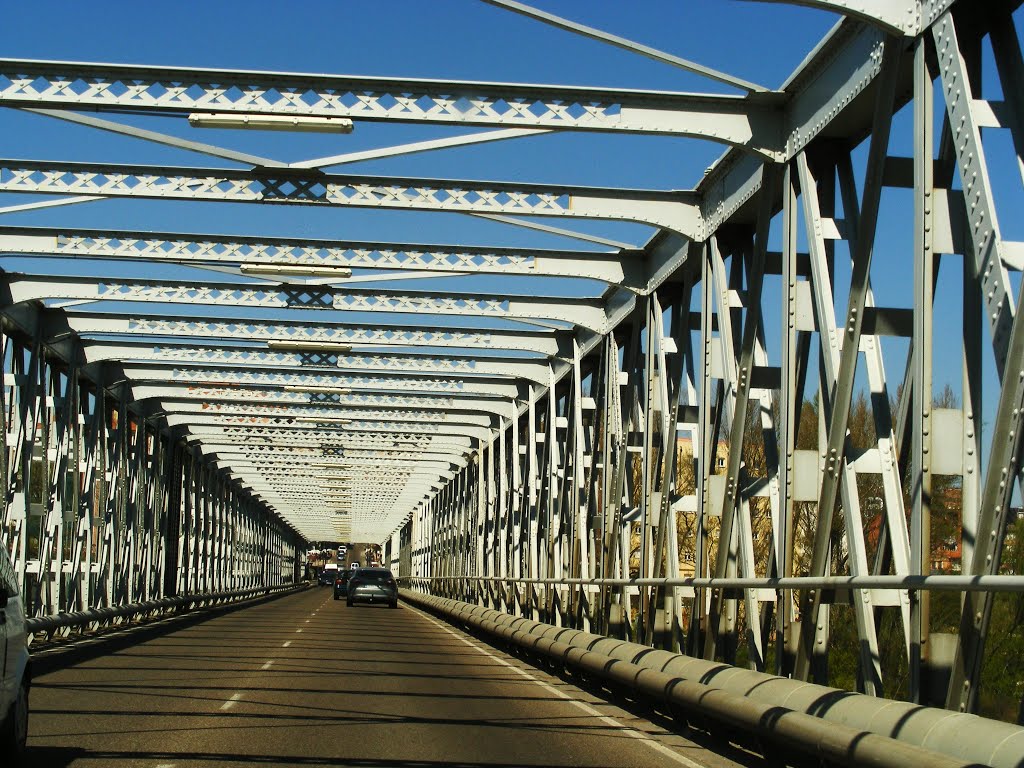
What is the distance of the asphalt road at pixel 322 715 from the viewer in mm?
10133

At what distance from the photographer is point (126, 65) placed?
45.5 feet

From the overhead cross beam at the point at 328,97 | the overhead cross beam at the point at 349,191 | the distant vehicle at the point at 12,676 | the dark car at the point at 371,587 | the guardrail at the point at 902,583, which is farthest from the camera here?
the dark car at the point at 371,587

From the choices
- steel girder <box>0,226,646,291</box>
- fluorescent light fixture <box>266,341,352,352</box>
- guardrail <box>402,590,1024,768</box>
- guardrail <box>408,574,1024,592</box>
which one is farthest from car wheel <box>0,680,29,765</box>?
fluorescent light fixture <box>266,341,352,352</box>

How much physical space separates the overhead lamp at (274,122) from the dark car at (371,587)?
4273 centimetres

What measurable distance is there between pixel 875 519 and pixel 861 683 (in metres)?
18.7

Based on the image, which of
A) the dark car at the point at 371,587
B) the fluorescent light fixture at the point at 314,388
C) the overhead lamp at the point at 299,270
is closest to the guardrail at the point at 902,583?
the overhead lamp at the point at 299,270

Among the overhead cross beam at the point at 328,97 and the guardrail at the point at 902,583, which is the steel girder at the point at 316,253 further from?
the guardrail at the point at 902,583

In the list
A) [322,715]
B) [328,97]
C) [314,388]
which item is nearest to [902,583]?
[322,715]

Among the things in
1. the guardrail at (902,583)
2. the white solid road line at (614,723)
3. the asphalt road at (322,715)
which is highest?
the guardrail at (902,583)

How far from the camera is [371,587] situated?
56.1 metres

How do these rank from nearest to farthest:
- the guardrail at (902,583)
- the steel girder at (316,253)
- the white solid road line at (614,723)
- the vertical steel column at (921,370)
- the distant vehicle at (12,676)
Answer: the guardrail at (902,583) → the distant vehicle at (12,676) → the vertical steel column at (921,370) → the white solid road line at (614,723) → the steel girder at (316,253)

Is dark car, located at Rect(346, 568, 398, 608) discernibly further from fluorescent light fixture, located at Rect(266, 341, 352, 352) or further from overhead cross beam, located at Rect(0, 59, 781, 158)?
overhead cross beam, located at Rect(0, 59, 781, 158)

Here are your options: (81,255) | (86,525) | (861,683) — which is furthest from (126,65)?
(86,525)

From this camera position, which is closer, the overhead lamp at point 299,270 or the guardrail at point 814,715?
the guardrail at point 814,715
